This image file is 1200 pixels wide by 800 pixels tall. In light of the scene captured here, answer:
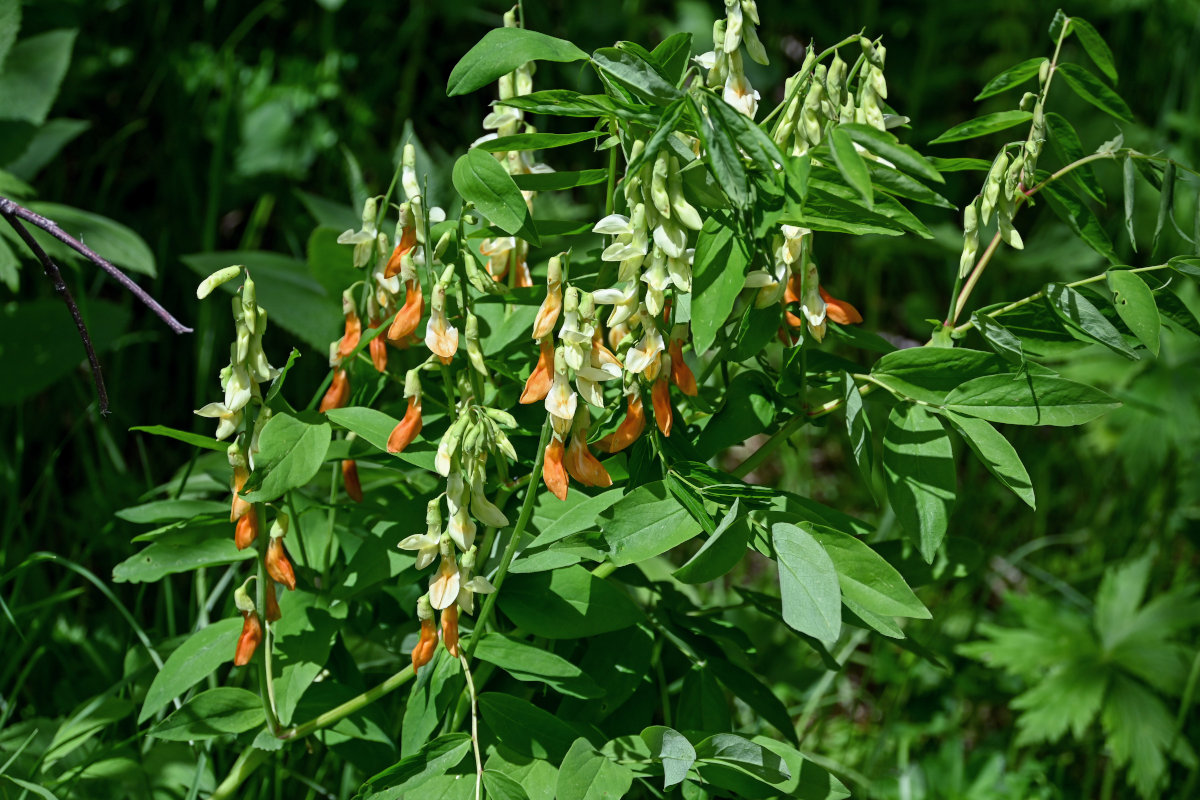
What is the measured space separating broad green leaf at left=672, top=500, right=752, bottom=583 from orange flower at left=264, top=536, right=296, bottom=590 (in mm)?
375

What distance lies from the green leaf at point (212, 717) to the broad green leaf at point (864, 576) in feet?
1.90

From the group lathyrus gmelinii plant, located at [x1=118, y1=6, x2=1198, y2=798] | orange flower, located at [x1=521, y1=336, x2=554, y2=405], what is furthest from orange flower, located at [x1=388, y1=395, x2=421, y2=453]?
orange flower, located at [x1=521, y1=336, x2=554, y2=405]

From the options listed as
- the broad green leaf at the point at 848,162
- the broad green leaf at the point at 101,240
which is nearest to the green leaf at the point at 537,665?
the broad green leaf at the point at 848,162

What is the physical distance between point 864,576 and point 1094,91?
1.76ft

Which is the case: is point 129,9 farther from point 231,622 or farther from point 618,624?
point 618,624

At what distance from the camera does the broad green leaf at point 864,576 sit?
843mm

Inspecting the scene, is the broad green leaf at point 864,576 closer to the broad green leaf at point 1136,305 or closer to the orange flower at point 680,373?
the orange flower at point 680,373

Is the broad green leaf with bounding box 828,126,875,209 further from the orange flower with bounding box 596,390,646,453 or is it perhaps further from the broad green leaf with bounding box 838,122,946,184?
the orange flower with bounding box 596,390,646,453

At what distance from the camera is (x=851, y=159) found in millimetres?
746

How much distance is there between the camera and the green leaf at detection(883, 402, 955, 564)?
0.91 meters

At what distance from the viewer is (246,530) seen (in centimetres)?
93

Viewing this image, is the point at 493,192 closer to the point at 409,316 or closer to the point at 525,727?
the point at 409,316

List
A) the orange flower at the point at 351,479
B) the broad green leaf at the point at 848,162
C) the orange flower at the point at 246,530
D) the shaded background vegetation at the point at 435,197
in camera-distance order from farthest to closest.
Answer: the shaded background vegetation at the point at 435,197 → the orange flower at the point at 351,479 → the orange flower at the point at 246,530 → the broad green leaf at the point at 848,162

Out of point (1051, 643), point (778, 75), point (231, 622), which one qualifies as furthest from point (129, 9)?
point (1051, 643)
